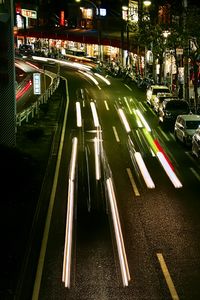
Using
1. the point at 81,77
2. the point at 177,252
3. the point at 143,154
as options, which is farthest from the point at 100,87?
the point at 177,252

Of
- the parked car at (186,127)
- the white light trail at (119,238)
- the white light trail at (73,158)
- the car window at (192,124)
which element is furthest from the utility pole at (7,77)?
the car window at (192,124)

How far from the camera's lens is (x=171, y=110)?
36.4m

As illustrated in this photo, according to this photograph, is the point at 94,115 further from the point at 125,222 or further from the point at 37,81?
the point at 125,222

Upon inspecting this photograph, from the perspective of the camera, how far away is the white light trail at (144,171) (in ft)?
72.3

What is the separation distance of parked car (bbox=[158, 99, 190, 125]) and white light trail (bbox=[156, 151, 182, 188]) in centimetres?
770

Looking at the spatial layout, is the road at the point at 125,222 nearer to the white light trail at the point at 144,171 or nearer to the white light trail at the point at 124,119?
the white light trail at the point at 144,171

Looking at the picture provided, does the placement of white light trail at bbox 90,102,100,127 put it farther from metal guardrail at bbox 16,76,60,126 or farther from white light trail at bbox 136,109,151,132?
metal guardrail at bbox 16,76,60,126

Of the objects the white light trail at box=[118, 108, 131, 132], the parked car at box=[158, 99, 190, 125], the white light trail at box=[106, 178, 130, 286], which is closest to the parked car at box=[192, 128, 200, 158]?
the white light trail at box=[106, 178, 130, 286]

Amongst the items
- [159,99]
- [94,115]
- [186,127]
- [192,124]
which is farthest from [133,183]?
[159,99]

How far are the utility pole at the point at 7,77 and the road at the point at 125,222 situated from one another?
3.00 meters

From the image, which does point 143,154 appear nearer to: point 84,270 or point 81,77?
point 84,270

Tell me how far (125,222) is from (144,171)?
7.39 metres

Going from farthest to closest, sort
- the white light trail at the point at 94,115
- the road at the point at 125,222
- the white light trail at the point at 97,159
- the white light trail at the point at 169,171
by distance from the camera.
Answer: the white light trail at the point at 94,115
the white light trail at the point at 97,159
the white light trail at the point at 169,171
the road at the point at 125,222

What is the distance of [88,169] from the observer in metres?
24.5
